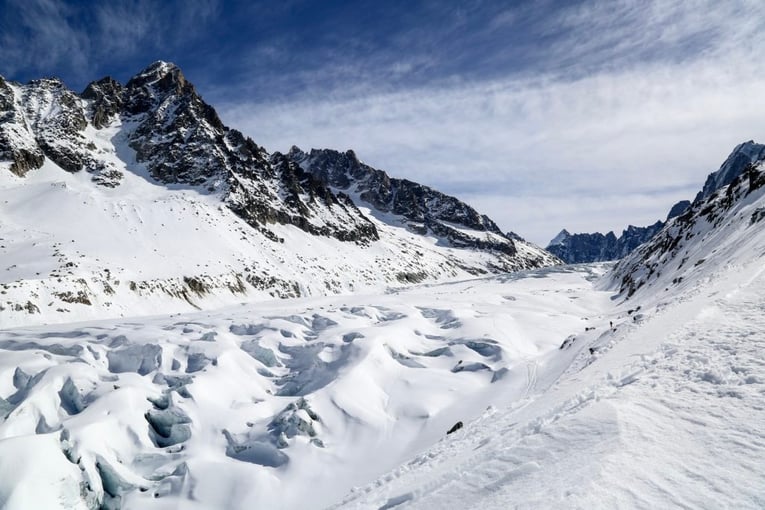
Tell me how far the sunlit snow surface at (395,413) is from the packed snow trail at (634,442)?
0.11ft

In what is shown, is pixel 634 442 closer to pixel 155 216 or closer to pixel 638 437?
pixel 638 437

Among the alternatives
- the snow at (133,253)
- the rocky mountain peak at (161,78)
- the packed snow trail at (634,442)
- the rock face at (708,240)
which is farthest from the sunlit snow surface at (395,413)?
the rocky mountain peak at (161,78)

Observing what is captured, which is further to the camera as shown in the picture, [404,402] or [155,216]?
[155,216]

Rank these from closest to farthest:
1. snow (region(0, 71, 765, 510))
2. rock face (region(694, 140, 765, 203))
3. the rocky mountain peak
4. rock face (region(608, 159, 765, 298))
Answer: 1. snow (region(0, 71, 765, 510))
2. rock face (region(608, 159, 765, 298))
3. the rocky mountain peak
4. rock face (region(694, 140, 765, 203))

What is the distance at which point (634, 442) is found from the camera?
5555 millimetres

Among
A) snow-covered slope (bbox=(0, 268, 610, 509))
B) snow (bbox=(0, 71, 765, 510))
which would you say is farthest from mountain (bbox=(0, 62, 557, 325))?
snow-covered slope (bbox=(0, 268, 610, 509))

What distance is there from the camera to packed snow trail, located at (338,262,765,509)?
4.60 metres

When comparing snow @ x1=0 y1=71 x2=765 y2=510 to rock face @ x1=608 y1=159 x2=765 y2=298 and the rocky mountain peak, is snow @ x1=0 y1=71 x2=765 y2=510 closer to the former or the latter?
rock face @ x1=608 y1=159 x2=765 y2=298

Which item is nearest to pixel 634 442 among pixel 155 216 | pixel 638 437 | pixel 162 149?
→ pixel 638 437

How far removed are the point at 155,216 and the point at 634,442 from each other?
60.7 meters

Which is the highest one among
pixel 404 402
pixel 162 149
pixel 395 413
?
pixel 162 149

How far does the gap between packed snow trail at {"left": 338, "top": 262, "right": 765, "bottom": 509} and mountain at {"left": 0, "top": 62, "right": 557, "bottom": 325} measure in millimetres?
32153

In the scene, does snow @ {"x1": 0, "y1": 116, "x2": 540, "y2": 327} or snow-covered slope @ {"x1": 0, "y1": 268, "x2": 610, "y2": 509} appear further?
snow @ {"x1": 0, "y1": 116, "x2": 540, "y2": 327}

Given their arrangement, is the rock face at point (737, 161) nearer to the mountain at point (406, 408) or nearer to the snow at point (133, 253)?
the snow at point (133, 253)
